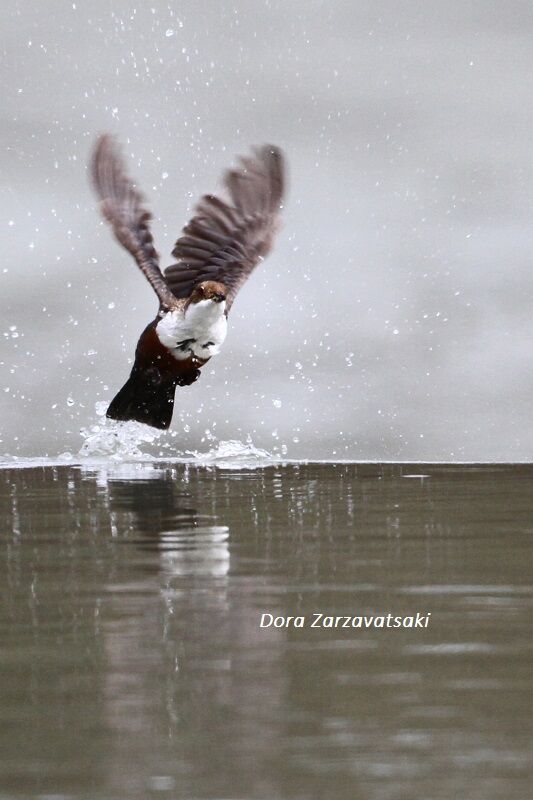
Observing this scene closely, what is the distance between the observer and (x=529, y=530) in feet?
17.7

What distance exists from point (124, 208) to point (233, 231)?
0.77 m

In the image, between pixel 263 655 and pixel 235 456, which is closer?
pixel 263 655

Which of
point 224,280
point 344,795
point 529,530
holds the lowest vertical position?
point 344,795

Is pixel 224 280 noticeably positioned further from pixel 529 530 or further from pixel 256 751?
pixel 256 751

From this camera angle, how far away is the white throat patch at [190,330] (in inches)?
328

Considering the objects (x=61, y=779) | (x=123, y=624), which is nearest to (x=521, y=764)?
(x=61, y=779)

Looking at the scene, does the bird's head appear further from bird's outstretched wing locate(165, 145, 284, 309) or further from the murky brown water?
the murky brown water

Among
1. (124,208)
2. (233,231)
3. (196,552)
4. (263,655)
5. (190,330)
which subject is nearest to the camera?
(263,655)

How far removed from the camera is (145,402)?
8633mm

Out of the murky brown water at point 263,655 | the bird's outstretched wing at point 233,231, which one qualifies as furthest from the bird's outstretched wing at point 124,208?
the murky brown water at point 263,655

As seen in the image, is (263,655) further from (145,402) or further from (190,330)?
(145,402)

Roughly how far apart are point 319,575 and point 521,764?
201 cm

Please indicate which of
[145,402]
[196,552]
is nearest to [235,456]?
[145,402]

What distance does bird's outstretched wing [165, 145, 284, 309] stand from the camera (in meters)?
8.85
